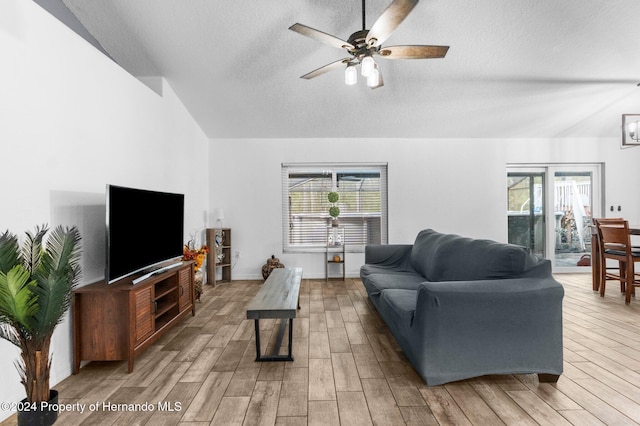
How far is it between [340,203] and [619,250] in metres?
3.85

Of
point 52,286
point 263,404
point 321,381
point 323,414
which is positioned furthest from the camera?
point 321,381

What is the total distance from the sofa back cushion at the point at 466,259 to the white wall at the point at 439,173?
1.78m

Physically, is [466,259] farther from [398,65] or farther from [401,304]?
[398,65]

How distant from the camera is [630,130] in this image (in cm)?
425

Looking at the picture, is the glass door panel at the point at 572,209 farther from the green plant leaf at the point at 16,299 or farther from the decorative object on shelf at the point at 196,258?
the green plant leaf at the point at 16,299

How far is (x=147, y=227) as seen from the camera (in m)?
2.87

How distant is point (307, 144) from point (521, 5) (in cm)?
336

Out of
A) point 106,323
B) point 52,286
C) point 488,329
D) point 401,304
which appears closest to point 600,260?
point 488,329

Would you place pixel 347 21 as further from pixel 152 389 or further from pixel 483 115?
pixel 152 389

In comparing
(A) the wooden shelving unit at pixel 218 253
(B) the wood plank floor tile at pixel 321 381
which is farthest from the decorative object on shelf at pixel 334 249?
(B) the wood plank floor tile at pixel 321 381

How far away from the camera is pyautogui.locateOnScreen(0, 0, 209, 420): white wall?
1917 mm

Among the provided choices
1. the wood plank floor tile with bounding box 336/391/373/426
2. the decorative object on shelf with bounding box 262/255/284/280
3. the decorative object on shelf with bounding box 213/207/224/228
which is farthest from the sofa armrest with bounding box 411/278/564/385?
the decorative object on shelf with bounding box 213/207/224/228

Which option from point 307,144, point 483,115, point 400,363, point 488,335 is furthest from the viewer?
point 307,144

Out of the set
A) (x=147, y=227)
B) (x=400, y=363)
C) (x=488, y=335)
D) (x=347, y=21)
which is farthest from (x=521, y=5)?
(x=147, y=227)
